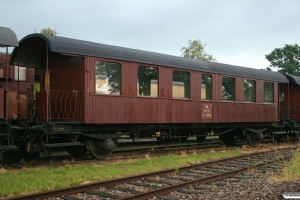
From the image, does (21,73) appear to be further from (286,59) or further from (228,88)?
(286,59)

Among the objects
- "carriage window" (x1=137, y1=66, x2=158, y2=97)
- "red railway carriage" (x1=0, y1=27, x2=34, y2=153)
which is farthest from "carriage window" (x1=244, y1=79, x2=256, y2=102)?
"red railway carriage" (x1=0, y1=27, x2=34, y2=153)

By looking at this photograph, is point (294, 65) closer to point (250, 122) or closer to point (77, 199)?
point (250, 122)

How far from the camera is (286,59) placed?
162 feet

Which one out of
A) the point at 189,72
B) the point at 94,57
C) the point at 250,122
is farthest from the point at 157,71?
the point at 250,122

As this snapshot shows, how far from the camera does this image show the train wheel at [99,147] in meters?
10.4

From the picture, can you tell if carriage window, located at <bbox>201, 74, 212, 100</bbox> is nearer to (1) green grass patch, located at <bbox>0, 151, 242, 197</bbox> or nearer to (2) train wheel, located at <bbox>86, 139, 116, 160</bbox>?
(1) green grass patch, located at <bbox>0, 151, 242, 197</bbox>

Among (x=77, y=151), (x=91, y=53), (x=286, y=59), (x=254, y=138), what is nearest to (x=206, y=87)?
(x=254, y=138)

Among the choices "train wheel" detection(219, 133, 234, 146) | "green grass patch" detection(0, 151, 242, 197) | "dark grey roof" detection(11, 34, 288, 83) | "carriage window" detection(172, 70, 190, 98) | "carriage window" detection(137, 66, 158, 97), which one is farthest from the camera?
"train wheel" detection(219, 133, 234, 146)

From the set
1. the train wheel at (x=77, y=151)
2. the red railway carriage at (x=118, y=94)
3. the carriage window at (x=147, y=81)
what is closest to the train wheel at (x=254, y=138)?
the red railway carriage at (x=118, y=94)

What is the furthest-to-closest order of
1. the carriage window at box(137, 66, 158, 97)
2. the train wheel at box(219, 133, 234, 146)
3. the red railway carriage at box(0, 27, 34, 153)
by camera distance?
the train wheel at box(219, 133, 234, 146), the carriage window at box(137, 66, 158, 97), the red railway carriage at box(0, 27, 34, 153)

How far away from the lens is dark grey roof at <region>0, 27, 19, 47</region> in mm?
8680

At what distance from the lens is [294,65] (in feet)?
157

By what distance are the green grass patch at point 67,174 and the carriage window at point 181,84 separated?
9.02 ft

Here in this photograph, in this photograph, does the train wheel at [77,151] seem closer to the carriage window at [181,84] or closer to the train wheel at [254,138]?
the carriage window at [181,84]
